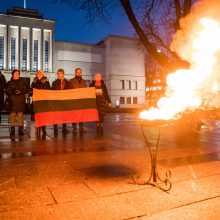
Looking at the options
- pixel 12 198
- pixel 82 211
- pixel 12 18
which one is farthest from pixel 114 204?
pixel 12 18

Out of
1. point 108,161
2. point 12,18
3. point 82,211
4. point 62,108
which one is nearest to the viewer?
point 82,211

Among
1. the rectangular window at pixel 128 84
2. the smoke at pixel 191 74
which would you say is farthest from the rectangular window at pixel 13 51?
the smoke at pixel 191 74

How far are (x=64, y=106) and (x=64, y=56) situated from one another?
2212 inches

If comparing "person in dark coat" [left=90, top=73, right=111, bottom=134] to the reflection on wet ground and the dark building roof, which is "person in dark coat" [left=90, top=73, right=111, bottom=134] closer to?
the reflection on wet ground

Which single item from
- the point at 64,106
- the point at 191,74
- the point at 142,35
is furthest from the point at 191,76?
the point at 142,35

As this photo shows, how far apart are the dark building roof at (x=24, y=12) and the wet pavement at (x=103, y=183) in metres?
60.1

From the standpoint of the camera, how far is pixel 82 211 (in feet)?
11.5

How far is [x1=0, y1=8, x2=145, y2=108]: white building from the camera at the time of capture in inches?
2424

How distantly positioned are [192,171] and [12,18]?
62938 millimetres

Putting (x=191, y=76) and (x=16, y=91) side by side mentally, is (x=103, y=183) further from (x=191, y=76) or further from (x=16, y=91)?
(x=16, y=91)

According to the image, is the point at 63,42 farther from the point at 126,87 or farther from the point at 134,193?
the point at 134,193

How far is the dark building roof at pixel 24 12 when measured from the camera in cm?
6169

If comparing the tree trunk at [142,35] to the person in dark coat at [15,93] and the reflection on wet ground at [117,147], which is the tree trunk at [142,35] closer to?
the reflection on wet ground at [117,147]

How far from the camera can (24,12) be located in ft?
206
